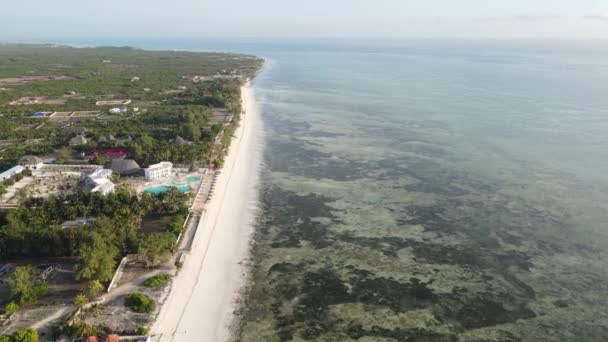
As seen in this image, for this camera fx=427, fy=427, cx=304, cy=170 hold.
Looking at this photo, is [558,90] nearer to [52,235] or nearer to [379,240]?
[379,240]

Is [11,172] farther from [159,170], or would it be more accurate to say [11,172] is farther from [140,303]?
[140,303]

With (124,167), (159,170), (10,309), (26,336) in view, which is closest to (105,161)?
(124,167)

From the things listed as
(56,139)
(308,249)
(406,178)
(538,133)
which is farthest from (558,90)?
(56,139)

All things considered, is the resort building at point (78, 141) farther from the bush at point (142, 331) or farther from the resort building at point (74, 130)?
the bush at point (142, 331)

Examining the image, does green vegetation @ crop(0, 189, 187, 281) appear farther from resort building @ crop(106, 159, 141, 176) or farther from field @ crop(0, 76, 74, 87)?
field @ crop(0, 76, 74, 87)

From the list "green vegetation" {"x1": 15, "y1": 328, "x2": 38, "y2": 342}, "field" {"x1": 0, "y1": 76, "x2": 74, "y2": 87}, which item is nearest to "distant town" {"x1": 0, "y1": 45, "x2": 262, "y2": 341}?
"green vegetation" {"x1": 15, "y1": 328, "x2": 38, "y2": 342}

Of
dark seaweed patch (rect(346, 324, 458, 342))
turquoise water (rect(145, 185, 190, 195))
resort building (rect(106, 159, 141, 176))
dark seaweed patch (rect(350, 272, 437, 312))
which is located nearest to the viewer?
dark seaweed patch (rect(346, 324, 458, 342))

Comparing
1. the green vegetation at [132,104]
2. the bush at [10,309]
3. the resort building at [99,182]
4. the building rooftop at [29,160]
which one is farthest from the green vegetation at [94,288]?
the building rooftop at [29,160]
